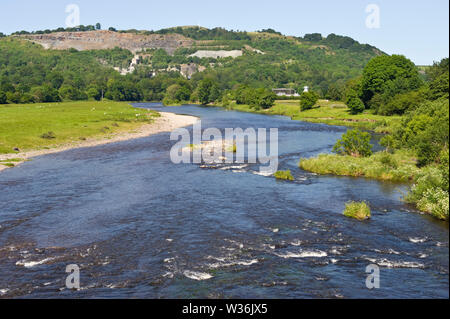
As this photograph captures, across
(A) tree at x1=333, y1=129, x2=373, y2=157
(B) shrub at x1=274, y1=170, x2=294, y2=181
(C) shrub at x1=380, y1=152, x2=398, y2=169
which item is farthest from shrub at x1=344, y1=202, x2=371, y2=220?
(A) tree at x1=333, y1=129, x2=373, y2=157

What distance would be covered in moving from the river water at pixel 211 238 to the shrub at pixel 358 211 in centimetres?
96

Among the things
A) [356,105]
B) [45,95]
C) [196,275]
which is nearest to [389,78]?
[356,105]

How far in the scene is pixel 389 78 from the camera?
117 m

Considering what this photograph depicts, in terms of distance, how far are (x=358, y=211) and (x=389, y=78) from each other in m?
93.8

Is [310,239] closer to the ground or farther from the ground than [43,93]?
closer to the ground

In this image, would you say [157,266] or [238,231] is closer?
[157,266]

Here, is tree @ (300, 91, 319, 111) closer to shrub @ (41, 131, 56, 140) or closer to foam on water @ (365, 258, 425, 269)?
shrub @ (41, 131, 56, 140)

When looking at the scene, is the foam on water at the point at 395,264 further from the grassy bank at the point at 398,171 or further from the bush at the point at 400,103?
the bush at the point at 400,103

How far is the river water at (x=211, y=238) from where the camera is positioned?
23562 mm

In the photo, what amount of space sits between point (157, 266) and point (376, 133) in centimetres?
7449

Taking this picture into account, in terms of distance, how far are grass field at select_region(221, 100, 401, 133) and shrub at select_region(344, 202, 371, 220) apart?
200 feet

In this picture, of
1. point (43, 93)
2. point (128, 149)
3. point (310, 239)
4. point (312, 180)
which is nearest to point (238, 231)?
point (310, 239)

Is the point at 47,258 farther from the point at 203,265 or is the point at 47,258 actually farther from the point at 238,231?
the point at 238,231
